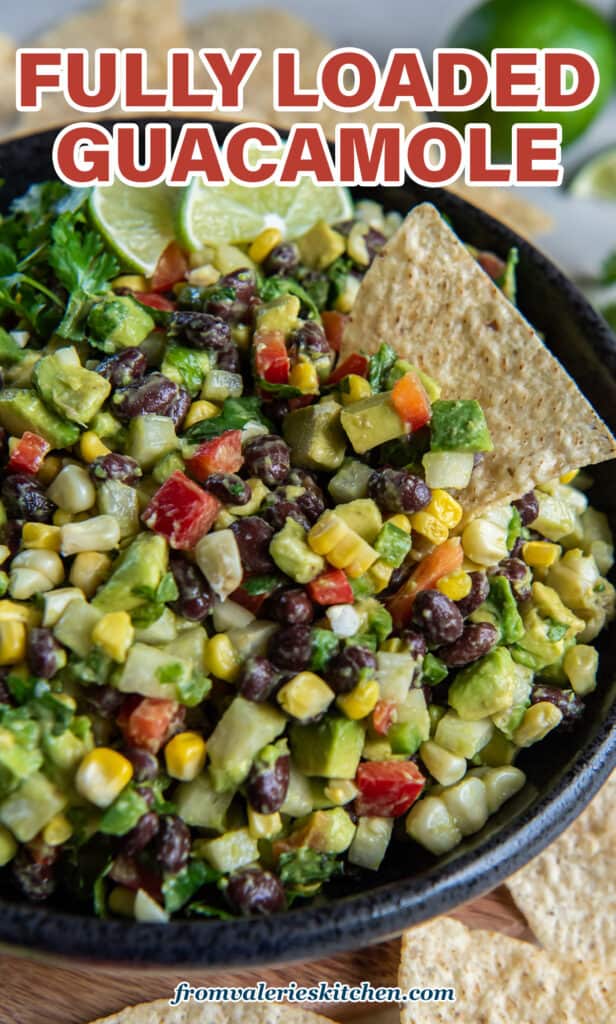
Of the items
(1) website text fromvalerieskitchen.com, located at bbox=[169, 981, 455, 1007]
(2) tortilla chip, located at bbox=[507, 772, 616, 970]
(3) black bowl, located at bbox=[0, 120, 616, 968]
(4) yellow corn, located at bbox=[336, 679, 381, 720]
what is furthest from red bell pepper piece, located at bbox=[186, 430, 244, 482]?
(2) tortilla chip, located at bbox=[507, 772, 616, 970]

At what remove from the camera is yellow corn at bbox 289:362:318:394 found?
360cm

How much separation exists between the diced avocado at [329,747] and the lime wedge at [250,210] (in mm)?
1831

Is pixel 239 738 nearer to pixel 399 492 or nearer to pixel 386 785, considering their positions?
pixel 386 785

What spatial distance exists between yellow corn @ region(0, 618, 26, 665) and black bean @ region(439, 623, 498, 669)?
1.25 metres

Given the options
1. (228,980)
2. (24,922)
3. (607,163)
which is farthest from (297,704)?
(607,163)

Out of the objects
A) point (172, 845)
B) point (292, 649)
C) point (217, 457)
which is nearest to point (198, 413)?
point (217, 457)

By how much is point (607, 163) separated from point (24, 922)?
525 cm

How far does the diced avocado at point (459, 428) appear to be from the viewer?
344 centimetres

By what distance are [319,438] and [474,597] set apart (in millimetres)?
691

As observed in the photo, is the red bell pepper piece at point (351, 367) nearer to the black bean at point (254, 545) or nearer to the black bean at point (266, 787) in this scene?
the black bean at point (254, 545)

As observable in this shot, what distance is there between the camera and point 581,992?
3.96m

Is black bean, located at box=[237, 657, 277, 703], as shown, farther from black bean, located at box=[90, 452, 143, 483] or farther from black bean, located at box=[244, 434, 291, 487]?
black bean, located at box=[90, 452, 143, 483]

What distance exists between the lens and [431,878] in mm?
3143

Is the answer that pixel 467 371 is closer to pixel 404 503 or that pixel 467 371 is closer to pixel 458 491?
pixel 458 491
